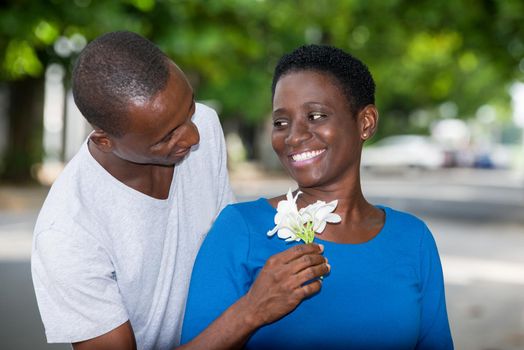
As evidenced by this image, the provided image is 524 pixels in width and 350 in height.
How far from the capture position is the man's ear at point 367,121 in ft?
8.69

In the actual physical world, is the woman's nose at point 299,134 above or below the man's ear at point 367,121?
below

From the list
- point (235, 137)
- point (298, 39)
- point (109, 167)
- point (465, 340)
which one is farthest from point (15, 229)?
point (235, 137)

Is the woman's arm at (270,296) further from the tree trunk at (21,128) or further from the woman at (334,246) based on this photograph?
the tree trunk at (21,128)

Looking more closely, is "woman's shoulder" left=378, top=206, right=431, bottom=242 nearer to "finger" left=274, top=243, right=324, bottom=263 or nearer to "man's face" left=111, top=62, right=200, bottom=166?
"finger" left=274, top=243, right=324, bottom=263

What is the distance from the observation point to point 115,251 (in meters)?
2.54

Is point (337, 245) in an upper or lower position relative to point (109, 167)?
lower

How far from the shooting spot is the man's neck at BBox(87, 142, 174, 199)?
2623mm

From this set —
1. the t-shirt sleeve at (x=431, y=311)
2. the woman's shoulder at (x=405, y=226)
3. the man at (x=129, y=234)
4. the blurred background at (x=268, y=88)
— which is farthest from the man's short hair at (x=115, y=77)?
the blurred background at (x=268, y=88)

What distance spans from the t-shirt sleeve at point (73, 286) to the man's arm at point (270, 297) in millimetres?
370

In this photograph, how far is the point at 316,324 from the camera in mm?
2340

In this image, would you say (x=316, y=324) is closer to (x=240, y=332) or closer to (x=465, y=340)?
(x=240, y=332)

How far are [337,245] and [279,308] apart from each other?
36 cm

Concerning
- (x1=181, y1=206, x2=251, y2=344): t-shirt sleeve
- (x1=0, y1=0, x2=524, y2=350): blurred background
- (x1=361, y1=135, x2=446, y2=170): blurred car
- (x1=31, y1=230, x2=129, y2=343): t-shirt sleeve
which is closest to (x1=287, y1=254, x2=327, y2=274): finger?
(x1=181, y1=206, x2=251, y2=344): t-shirt sleeve

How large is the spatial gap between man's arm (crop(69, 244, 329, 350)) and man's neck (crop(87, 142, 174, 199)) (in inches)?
25.3
